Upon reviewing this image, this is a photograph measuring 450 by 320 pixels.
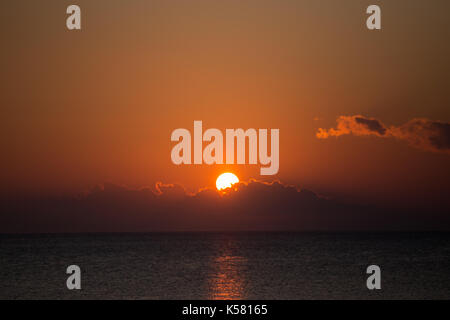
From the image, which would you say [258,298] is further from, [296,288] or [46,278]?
[46,278]

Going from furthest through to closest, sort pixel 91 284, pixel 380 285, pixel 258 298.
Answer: pixel 91 284
pixel 380 285
pixel 258 298

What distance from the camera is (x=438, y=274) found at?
47.8 meters

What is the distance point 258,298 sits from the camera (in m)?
32.7
